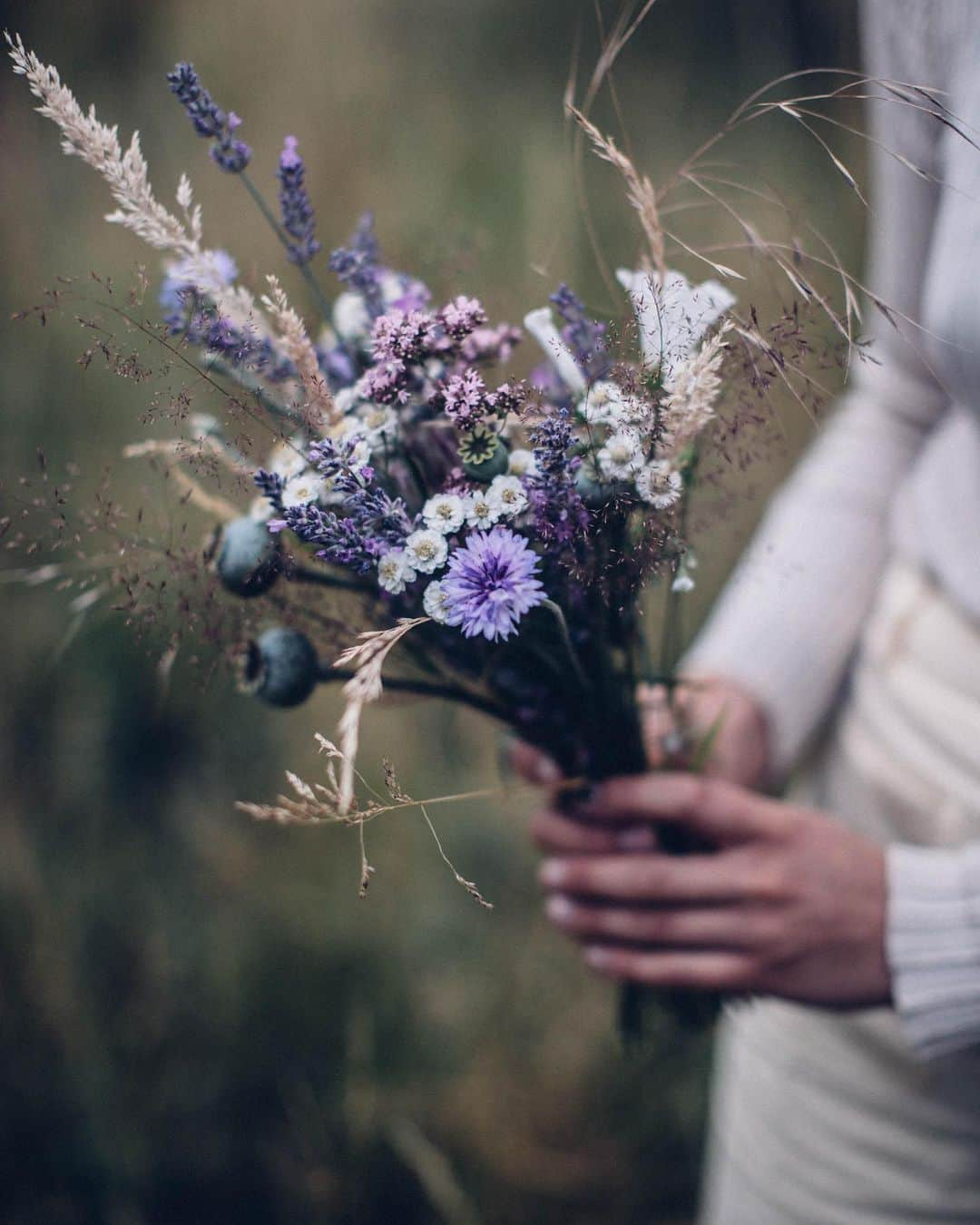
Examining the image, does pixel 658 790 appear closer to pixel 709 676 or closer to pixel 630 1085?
pixel 709 676

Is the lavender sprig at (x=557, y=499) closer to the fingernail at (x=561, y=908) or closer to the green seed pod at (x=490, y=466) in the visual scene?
the green seed pod at (x=490, y=466)

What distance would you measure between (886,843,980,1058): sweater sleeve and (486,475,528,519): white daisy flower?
45cm

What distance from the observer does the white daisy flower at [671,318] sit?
0.37m

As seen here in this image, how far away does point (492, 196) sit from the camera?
166 cm

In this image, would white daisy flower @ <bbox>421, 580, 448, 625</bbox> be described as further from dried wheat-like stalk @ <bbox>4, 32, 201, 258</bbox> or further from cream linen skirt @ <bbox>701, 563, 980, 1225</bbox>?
cream linen skirt @ <bbox>701, 563, 980, 1225</bbox>

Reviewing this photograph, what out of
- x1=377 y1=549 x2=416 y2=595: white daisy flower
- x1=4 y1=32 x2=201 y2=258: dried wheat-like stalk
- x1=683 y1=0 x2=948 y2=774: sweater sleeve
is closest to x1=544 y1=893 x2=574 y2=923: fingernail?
x1=683 y1=0 x2=948 y2=774: sweater sleeve

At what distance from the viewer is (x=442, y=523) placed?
0.39 m

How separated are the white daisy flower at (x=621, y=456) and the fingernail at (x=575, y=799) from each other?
362 mm

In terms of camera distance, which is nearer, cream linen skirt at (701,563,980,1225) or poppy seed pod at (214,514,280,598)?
poppy seed pod at (214,514,280,598)

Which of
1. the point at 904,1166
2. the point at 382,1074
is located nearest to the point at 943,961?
the point at 904,1166

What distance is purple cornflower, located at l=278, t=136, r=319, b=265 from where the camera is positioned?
1.47 feet

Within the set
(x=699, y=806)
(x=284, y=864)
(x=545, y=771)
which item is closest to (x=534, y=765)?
(x=545, y=771)

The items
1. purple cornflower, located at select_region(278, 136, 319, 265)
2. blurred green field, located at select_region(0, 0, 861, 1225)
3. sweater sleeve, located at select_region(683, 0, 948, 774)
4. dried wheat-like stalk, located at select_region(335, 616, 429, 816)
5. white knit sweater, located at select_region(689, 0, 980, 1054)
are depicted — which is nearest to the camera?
dried wheat-like stalk, located at select_region(335, 616, 429, 816)

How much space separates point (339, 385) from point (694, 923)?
48cm
